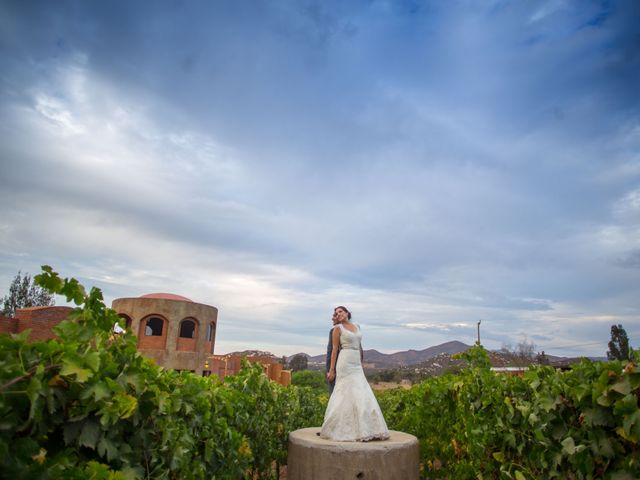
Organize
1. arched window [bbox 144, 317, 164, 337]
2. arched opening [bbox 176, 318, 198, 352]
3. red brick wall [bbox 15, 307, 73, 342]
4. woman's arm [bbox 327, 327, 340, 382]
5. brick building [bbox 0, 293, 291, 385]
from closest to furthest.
Answer: woman's arm [bbox 327, 327, 340, 382] → red brick wall [bbox 15, 307, 73, 342] → brick building [bbox 0, 293, 291, 385] → arched window [bbox 144, 317, 164, 337] → arched opening [bbox 176, 318, 198, 352]

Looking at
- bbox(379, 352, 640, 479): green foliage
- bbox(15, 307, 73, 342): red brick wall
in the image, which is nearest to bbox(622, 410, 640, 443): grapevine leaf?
bbox(379, 352, 640, 479): green foliage

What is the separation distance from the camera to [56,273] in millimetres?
2148

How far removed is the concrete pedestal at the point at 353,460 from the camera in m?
4.79

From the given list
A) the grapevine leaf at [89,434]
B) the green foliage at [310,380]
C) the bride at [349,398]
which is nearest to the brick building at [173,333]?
the green foliage at [310,380]

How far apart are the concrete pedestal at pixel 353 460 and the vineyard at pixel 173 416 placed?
67cm

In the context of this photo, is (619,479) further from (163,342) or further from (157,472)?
(163,342)

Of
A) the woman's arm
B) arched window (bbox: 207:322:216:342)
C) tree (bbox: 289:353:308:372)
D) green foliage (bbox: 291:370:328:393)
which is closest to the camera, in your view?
the woman's arm

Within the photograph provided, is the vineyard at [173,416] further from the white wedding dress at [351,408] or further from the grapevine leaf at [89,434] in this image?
the white wedding dress at [351,408]

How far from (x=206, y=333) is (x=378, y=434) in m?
29.8

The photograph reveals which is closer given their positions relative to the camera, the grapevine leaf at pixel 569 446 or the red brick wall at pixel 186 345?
the grapevine leaf at pixel 569 446

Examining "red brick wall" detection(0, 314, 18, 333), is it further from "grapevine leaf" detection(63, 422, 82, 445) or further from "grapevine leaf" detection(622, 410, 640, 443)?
"grapevine leaf" detection(622, 410, 640, 443)

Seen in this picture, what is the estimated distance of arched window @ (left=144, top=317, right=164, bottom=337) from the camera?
31413mm

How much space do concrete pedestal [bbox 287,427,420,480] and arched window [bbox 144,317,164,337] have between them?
95.1ft

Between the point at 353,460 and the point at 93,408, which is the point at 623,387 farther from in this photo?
the point at 353,460
